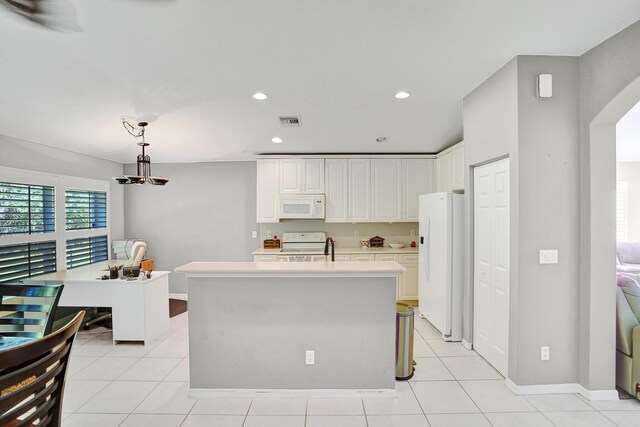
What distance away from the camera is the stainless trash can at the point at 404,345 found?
2750 millimetres

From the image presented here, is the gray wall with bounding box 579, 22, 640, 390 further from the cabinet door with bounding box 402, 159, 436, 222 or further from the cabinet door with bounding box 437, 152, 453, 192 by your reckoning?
the cabinet door with bounding box 402, 159, 436, 222

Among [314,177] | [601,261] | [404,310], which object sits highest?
[314,177]

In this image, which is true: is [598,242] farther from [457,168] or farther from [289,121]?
[289,121]

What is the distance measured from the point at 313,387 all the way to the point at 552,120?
284 cm

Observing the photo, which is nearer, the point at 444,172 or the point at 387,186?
the point at 444,172

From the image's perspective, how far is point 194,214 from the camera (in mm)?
5637

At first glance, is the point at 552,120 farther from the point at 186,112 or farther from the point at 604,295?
the point at 186,112

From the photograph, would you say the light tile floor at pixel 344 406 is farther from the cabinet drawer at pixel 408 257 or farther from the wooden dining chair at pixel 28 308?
the cabinet drawer at pixel 408 257

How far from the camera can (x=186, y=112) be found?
138 inches

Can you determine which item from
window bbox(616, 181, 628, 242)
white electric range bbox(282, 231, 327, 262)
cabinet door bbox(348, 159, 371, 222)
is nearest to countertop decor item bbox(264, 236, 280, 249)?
white electric range bbox(282, 231, 327, 262)

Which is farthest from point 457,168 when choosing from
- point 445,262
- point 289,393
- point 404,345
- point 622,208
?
point 622,208

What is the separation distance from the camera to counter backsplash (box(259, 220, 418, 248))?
18.2 feet

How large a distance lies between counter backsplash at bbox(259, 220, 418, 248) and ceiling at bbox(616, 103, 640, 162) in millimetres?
3006

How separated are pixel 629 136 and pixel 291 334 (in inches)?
217
